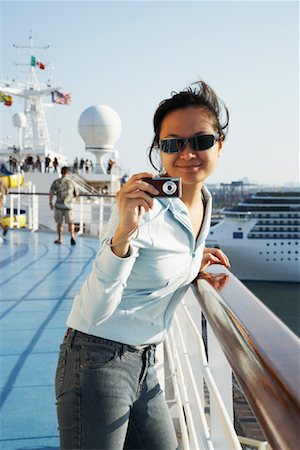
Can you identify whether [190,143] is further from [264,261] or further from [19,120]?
[264,261]

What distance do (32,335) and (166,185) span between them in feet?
6.24

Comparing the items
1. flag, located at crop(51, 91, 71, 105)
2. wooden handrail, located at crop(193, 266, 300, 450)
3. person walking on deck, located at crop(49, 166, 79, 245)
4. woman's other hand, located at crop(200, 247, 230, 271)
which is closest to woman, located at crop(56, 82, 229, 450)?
wooden handrail, located at crop(193, 266, 300, 450)

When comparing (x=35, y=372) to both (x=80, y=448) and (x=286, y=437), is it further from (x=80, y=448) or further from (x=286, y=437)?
(x=286, y=437)

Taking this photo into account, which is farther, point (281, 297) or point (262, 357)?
point (281, 297)

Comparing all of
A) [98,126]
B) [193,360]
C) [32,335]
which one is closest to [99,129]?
[98,126]

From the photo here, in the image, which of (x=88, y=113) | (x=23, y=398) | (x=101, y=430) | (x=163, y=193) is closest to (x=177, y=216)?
(x=163, y=193)

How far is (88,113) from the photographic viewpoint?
2420 centimetres

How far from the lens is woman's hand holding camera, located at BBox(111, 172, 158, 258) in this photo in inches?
34.1

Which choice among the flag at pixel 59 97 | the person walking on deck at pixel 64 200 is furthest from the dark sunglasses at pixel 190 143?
the flag at pixel 59 97

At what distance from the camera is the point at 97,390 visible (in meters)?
0.93

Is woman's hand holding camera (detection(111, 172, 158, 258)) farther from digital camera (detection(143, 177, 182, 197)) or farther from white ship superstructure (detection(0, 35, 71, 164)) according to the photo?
white ship superstructure (detection(0, 35, 71, 164))

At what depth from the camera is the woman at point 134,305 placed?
2.91 ft

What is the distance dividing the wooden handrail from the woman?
11 cm

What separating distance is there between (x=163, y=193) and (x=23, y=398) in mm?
1300
